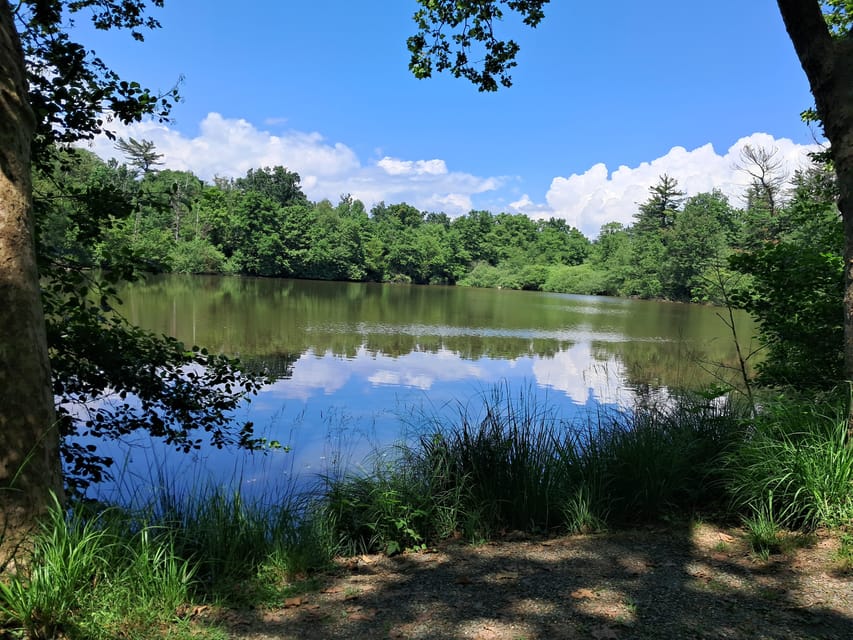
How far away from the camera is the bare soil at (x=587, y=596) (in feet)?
8.32

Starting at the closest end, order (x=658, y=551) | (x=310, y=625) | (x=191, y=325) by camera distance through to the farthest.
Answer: (x=310, y=625) → (x=658, y=551) → (x=191, y=325)

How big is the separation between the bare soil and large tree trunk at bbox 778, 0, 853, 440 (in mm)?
1263

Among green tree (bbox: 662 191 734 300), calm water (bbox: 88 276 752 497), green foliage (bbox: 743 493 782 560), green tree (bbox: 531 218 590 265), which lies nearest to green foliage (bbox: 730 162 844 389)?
calm water (bbox: 88 276 752 497)

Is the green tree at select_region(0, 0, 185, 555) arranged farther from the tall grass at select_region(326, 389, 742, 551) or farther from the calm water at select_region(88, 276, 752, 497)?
the tall grass at select_region(326, 389, 742, 551)

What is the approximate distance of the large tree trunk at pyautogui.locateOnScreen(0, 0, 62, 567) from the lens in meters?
2.46

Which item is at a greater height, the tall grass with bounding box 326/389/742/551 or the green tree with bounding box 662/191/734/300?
the green tree with bounding box 662/191/734/300

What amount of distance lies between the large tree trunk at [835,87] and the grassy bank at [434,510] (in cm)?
65

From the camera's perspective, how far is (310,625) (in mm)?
2652

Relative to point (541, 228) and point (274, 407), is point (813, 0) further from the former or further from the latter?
point (541, 228)

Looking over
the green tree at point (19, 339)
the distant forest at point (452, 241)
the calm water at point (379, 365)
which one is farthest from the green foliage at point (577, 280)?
the green tree at point (19, 339)

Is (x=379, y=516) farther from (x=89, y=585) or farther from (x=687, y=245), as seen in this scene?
(x=687, y=245)

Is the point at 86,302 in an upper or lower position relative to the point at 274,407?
upper

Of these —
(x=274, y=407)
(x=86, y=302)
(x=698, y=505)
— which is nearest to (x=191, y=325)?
(x=274, y=407)

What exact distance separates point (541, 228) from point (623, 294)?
4198 cm
